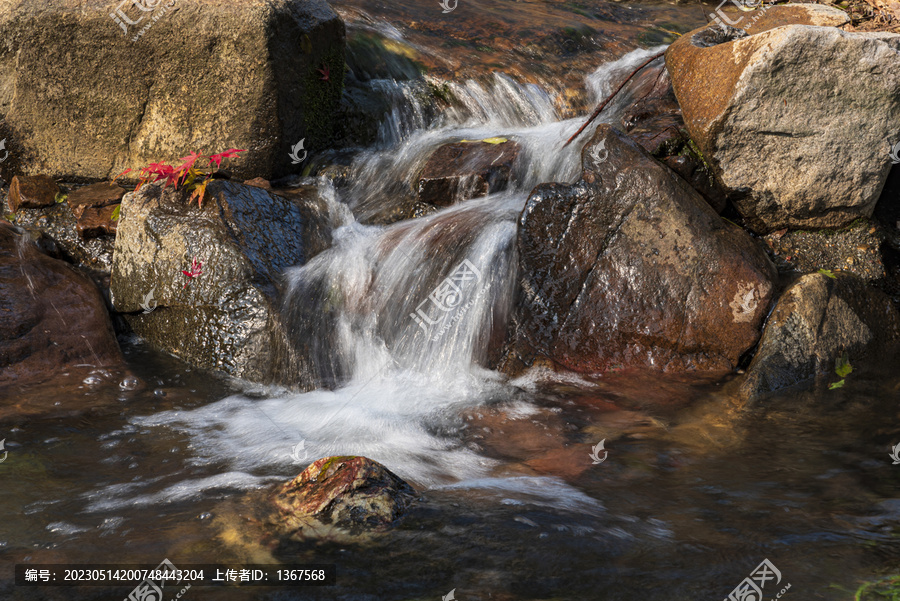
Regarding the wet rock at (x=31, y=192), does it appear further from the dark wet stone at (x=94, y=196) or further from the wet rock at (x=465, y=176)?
the wet rock at (x=465, y=176)

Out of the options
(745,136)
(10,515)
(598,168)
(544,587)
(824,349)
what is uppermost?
(745,136)

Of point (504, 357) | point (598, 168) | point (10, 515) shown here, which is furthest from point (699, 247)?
point (10, 515)

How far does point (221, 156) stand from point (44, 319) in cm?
229

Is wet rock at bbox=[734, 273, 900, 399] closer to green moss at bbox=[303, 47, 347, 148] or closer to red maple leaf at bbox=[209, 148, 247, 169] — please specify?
green moss at bbox=[303, 47, 347, 148]

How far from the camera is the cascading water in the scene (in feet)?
13.5

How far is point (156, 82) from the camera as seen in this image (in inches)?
263

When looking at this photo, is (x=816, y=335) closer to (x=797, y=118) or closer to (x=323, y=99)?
(x=797, y=118)

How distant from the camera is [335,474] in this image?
10.6 feet

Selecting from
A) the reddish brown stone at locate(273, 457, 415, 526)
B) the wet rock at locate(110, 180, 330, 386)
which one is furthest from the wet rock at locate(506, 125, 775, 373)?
the reddish brown stone at locate(273, 457, 415, 526)

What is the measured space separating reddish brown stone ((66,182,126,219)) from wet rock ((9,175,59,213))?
177 mm

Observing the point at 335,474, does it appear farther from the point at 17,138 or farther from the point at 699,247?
the point at 17,138

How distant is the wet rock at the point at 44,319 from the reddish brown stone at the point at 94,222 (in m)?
0.55

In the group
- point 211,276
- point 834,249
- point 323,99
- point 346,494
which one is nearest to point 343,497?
point 346,494

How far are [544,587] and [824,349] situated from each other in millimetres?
3452
